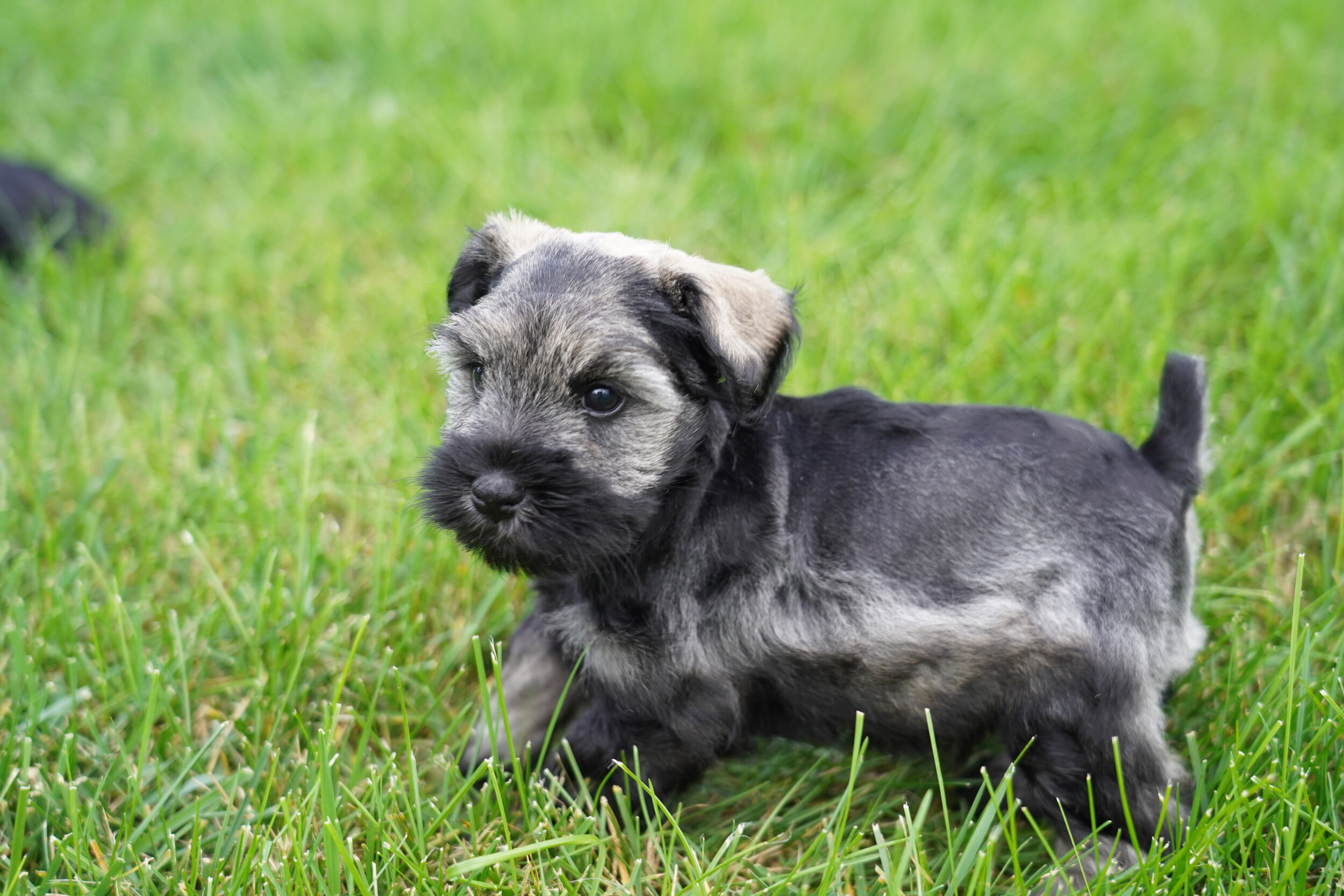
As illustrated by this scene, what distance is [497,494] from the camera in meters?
2.45

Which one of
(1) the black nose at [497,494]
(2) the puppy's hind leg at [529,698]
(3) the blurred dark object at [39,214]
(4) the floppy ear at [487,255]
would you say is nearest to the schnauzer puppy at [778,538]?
(1) the black nose at [497,494]

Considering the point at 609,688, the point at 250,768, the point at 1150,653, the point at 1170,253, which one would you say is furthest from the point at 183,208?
the point at 1150,653

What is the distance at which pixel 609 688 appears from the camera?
272 centimetres

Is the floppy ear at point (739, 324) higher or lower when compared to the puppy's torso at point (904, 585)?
higher

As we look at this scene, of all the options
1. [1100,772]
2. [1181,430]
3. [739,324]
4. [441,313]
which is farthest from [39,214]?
[1100,772]

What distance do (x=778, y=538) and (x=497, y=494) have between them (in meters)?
0.69

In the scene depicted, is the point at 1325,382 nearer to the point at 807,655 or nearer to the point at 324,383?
the point at 807,655

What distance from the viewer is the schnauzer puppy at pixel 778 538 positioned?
254 centimetres

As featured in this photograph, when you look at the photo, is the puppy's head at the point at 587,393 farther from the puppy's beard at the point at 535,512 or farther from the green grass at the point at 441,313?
the green grass at the point at 441,313

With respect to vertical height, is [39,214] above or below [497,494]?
above

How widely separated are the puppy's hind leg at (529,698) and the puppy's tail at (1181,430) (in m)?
1.65

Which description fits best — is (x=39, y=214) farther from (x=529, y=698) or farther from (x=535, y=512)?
(x=535, y=512)

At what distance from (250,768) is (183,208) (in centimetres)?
381

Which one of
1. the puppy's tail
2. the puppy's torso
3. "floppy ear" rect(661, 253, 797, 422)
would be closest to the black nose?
the puppy's torso
